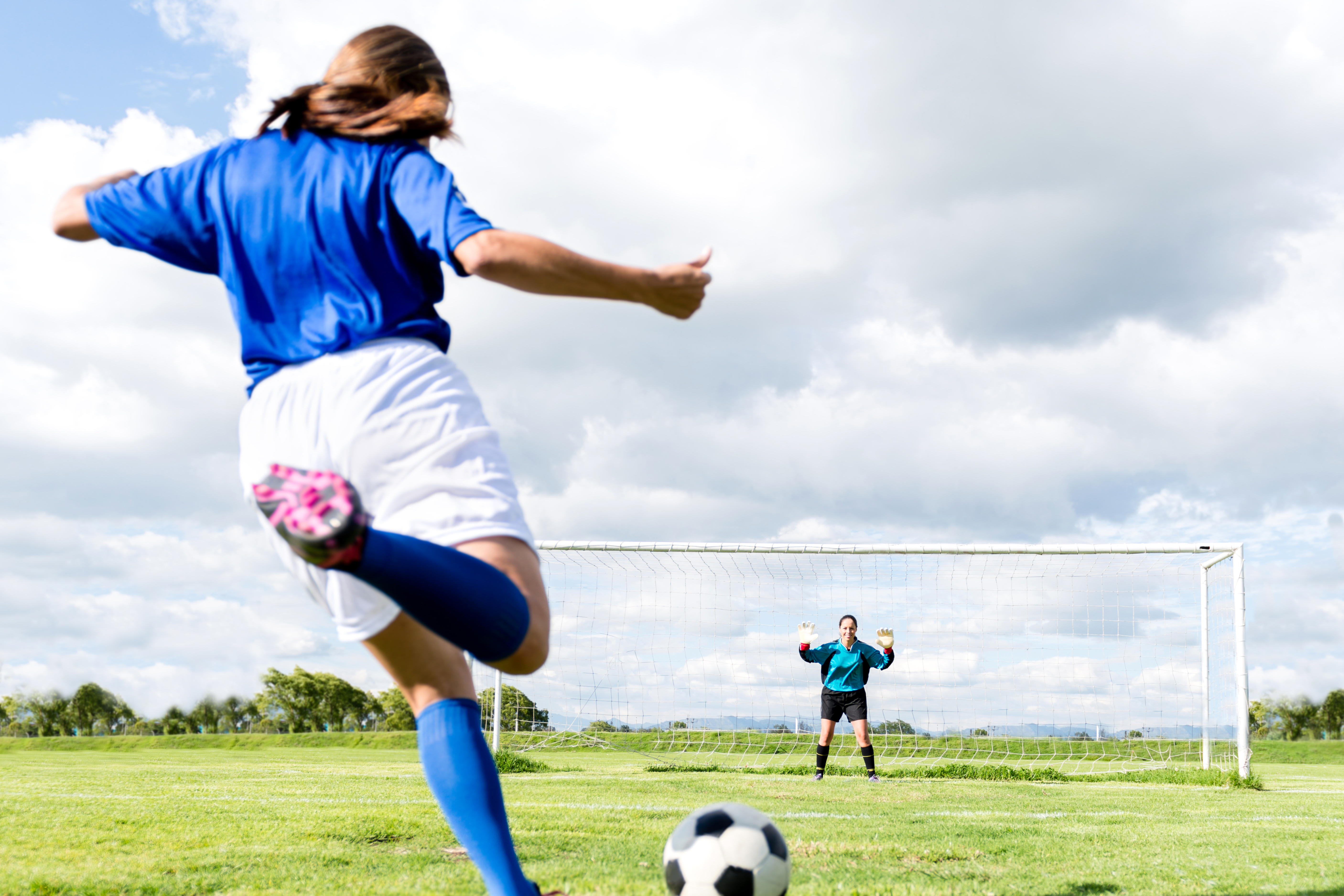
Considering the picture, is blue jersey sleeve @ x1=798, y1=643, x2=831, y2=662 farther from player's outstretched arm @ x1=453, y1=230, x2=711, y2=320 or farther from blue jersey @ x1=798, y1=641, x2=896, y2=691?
player's outstretched arm @ x1=453, y1=230, x2=711, y2=320

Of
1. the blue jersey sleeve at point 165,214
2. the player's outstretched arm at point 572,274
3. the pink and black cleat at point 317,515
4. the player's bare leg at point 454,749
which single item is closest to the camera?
the pink and black cleat at point 317,515

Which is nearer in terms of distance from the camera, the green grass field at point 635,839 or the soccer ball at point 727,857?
the soccer ball at point 727,857

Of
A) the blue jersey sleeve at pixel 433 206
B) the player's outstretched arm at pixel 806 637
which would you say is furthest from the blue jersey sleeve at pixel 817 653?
the blue jersey sleeve at pixel 433 206

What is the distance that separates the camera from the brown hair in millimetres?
1867

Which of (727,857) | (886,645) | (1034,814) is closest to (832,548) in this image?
(886,645)

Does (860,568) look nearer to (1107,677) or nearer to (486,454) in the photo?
(1107,677)

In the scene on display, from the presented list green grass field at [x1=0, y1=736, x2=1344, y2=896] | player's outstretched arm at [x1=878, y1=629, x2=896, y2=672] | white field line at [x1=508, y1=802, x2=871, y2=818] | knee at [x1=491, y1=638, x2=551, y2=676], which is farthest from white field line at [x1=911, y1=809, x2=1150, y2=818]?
player's outstretched arm at [x1=878, y1=629, x2=896, y2=672]

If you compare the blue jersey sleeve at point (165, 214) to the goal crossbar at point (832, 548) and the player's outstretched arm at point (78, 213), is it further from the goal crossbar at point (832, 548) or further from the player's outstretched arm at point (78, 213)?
the goal crossbar at point (832, 548)

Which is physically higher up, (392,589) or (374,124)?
(374,124)

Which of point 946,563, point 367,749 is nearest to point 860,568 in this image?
point 946,563

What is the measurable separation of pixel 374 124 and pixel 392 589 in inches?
39.5

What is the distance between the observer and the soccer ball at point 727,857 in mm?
2371

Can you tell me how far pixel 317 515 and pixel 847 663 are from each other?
8.54 m

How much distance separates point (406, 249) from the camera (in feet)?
5.99
